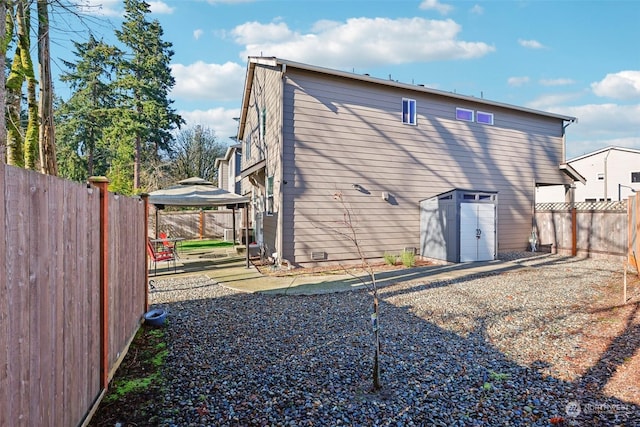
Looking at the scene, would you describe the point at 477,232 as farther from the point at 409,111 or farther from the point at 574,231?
the point at 409,111

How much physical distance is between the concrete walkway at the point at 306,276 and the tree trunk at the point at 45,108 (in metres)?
3.35

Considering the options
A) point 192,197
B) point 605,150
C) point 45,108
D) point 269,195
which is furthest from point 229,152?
point 605,150

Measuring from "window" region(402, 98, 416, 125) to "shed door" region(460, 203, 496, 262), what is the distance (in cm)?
305

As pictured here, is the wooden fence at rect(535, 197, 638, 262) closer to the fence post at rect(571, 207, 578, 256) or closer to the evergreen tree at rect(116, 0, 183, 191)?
the fence post at rect(571, 207, 578, 256)

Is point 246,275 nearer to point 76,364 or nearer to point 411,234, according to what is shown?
point 411,234

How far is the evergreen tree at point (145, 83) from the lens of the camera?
22656mm

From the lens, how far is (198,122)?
98.8 ft

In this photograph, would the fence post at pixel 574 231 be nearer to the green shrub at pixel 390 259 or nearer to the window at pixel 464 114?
the window at pixel 464 114

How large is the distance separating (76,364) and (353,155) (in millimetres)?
8566

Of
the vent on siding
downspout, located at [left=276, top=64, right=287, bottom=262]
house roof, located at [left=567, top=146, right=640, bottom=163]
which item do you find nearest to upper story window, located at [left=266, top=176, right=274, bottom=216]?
downspout, located at [left=276, top=64, right=287, bottom=262]

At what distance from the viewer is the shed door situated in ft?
32.9

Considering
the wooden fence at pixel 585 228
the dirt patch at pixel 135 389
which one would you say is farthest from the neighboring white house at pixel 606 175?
the dirt patch at pixel 135 389

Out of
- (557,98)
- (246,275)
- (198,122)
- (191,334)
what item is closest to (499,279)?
(246,275)

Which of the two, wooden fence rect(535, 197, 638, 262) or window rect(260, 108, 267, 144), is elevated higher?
window rect(260, 108, 267, 144)
